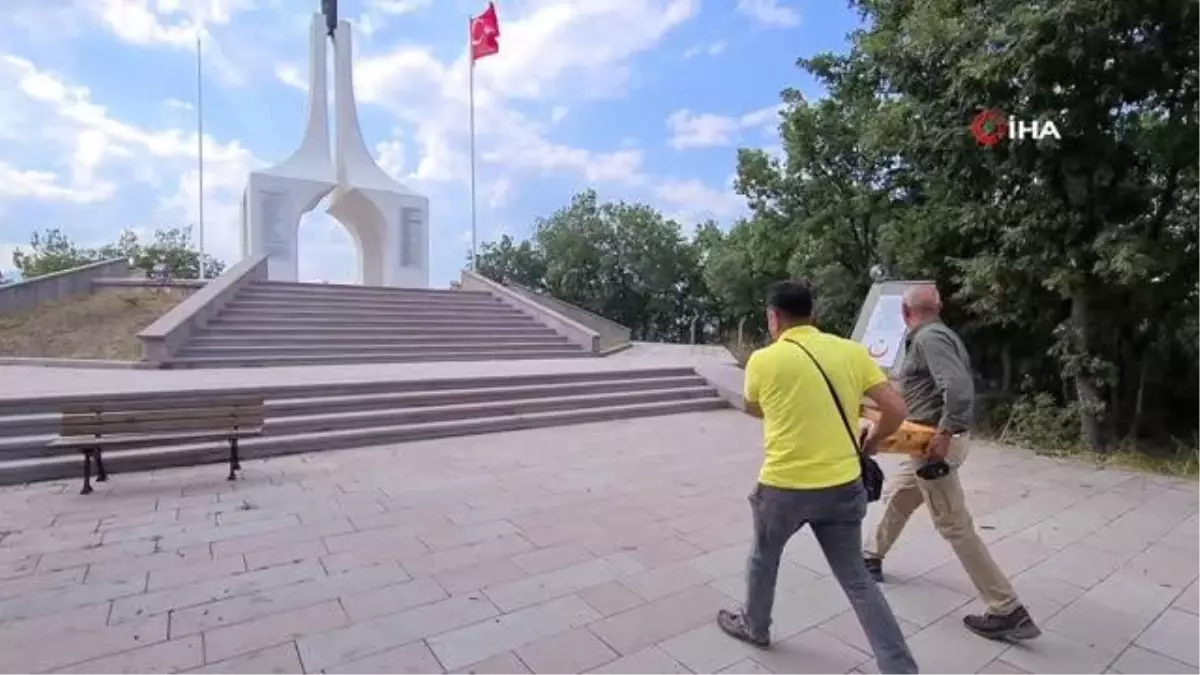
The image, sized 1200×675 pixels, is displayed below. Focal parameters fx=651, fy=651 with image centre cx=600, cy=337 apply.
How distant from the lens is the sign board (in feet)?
19.5

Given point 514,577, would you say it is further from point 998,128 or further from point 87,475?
point 998,128

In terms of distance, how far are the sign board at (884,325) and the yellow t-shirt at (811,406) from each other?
3670mm

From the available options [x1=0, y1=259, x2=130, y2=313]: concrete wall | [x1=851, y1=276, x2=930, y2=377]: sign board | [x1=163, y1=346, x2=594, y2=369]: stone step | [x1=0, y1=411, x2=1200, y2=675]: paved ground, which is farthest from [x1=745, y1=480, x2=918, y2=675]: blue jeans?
[x1=0, y1=259, x2=130, y2=313]: concrete wall

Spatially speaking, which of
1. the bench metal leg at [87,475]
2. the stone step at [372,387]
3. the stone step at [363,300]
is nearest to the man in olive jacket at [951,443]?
the bench metal leg at [87,475]

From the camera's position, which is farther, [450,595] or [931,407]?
[450,595]

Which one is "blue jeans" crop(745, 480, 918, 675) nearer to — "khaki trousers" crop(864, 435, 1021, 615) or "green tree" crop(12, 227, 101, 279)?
"khaki trousers" crop(864, 435, 1021, 615)

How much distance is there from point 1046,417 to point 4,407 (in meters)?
11.1

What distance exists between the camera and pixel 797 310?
2557mm

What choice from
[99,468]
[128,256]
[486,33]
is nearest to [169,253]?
[128,256]

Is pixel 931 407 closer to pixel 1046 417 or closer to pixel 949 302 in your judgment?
pixel 1046 417

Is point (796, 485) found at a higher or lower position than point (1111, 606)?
higher

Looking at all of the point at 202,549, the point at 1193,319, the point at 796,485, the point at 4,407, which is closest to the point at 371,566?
the point at 202,549

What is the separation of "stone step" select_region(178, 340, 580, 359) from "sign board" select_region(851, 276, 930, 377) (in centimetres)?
919

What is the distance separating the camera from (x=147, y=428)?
549 centimetres
